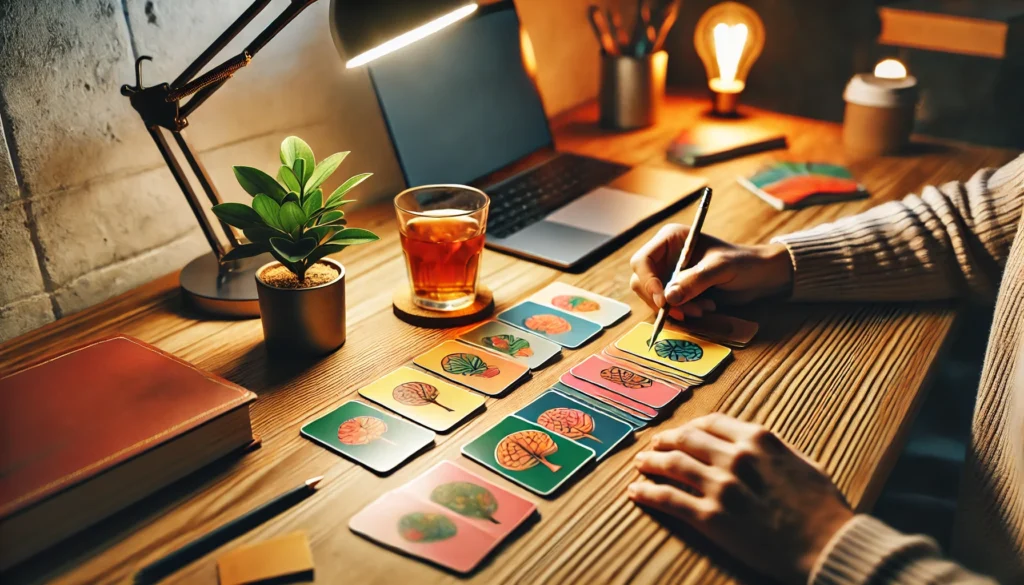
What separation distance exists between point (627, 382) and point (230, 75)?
0.54 meters

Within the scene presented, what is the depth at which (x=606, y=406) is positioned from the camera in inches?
33.1

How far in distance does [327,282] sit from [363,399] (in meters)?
0.13

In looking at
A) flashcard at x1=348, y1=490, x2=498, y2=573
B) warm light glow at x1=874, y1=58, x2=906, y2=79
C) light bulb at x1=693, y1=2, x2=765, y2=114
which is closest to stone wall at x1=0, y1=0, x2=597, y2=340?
flashcard at x1=348, y1=490, x2=498, y2=573

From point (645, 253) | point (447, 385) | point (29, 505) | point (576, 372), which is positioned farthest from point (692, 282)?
point (29, 505)

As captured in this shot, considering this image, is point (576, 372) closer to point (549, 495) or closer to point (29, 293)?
point (549, 495)

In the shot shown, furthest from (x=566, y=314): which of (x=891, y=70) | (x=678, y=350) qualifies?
(x=891, y=70)

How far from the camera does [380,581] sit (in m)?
0.62

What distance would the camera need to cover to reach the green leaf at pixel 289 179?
0.87 m

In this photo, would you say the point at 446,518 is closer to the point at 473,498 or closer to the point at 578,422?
the point at 473,498

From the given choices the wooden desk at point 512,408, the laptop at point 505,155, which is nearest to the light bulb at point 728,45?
the laptop at point 505,155

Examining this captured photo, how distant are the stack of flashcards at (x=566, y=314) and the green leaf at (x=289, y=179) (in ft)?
0.93

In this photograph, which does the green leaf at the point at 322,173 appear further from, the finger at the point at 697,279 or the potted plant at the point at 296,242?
the finger at the point at 697,279

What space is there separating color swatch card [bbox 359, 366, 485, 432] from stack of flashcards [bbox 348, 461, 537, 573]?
82mm

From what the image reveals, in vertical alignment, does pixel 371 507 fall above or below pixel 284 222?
below
